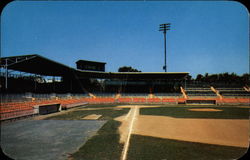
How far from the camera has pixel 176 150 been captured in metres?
7.88

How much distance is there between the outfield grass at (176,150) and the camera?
7.02 m

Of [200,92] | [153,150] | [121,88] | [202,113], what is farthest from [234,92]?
[153,150]

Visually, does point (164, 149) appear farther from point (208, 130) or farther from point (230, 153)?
point (208, 130)

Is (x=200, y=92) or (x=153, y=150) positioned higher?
(x=200, y=92)

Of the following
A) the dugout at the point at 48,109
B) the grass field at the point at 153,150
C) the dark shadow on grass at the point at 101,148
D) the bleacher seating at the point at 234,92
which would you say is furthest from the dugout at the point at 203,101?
the dark shadow on grass at the point at 101,148

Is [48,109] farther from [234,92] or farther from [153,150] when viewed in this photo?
[234,92]

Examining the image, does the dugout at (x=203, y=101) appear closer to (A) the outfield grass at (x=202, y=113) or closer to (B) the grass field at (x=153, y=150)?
(A) the outfield grass at (x=202, y=113)

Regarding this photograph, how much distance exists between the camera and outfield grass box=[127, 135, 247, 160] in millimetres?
7020

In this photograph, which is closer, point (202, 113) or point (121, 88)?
point (202, 113)

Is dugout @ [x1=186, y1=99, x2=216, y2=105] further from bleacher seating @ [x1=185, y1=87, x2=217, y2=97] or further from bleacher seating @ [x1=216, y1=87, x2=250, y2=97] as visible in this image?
bleacher seating @ [x1=216, y1=87, x2=250, y2=97]

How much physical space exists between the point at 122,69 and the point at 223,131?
343 feet

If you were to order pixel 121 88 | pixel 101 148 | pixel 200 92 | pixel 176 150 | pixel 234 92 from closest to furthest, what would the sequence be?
1. pixel 176 150
2. pixel 101 148
3. pixel 234 92
4. pixel 200 92
5. pixel 121 88

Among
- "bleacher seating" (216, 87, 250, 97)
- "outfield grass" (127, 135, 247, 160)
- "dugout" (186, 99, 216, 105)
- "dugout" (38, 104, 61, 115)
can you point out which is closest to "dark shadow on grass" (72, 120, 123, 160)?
"outfield grass" (127, 135, 247, 160)

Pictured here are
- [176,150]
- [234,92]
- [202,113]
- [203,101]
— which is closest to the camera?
[176,150]
